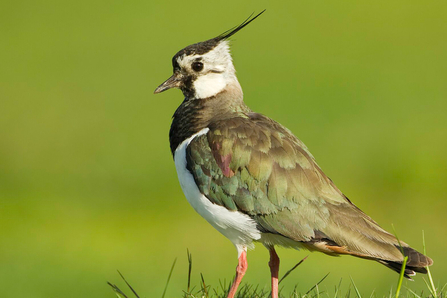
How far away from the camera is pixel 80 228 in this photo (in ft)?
54.9

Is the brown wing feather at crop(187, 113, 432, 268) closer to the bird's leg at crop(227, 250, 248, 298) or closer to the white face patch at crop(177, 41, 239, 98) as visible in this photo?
the bird's leg at crop(227, 250, 248, 298)

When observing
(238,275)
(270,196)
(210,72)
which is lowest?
(238,275)

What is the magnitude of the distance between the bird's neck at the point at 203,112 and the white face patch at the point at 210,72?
0.23 ft

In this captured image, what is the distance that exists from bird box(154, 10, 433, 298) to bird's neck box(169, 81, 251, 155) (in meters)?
0.07

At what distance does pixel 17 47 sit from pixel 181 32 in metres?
5.40

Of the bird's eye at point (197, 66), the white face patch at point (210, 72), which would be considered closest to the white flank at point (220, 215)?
the white face patch at point (210, 72)

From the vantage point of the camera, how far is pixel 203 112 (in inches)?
295

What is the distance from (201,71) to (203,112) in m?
0.54

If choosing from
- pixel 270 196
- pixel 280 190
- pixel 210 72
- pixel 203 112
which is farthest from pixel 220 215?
pixel 210 72

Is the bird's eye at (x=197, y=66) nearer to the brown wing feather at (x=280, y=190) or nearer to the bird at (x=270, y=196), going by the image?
the bird at (x=270, y=196)

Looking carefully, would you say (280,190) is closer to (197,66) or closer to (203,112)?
(203,112)

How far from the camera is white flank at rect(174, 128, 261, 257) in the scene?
265 inches

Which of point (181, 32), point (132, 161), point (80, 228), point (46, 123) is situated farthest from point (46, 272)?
point (181, 32)

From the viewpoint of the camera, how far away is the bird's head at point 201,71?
7.73 metres
